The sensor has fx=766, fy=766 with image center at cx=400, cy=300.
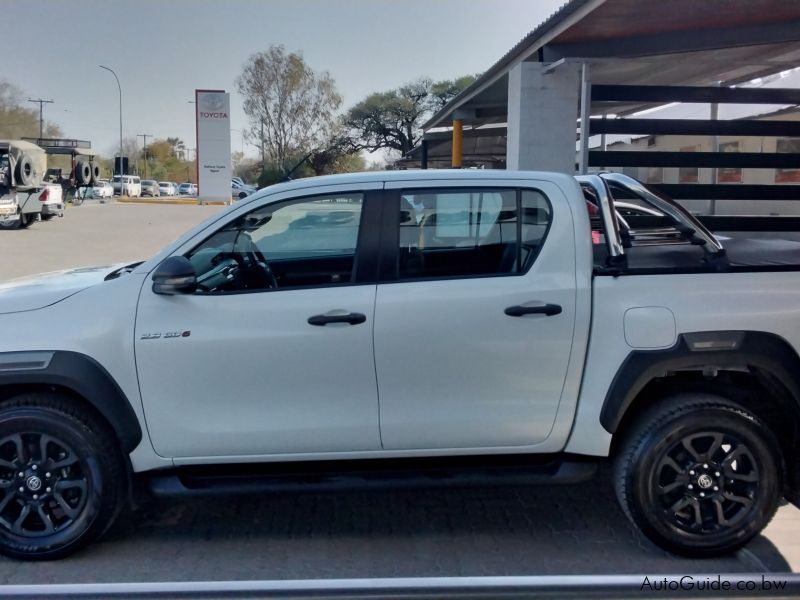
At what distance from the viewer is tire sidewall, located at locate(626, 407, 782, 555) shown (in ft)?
11.9

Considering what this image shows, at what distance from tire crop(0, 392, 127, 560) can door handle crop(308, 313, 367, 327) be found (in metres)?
1.14

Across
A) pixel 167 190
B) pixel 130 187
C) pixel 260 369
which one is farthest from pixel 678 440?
pixel 167 190

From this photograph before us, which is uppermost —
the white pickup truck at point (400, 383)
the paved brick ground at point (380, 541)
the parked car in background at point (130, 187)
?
the parked car in background at point (130, 187)

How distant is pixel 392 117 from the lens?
47.1m

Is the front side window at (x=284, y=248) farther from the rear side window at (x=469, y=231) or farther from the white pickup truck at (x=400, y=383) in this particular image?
the rear side window at (x=469, y=231)

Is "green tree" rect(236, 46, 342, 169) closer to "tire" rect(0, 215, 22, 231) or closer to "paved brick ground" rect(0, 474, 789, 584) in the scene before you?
"tire" rect(0, 215, 22, 231)

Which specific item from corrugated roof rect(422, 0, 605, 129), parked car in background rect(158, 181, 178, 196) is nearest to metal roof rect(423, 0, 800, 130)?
corrugated roof rect(422, 0, 605, 129)

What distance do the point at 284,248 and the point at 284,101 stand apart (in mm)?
35640

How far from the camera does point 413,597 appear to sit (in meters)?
3.01

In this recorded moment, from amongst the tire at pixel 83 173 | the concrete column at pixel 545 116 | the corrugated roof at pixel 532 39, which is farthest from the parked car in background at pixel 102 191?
the concrete column at pixel 545 116

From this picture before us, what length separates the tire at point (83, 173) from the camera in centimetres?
3262

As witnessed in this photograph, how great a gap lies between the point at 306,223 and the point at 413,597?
199cm

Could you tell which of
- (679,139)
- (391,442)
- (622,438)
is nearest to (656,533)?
(622,438)

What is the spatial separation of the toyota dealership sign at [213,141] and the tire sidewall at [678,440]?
94.0 feet
